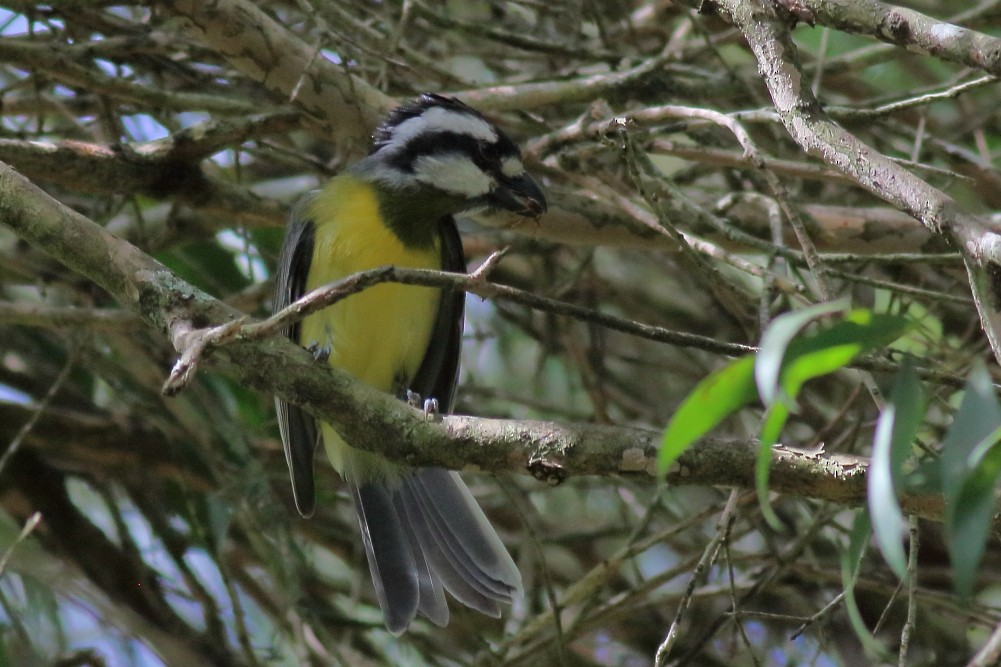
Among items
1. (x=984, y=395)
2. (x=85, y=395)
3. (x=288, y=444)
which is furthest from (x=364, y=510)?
(x=984, y=395)

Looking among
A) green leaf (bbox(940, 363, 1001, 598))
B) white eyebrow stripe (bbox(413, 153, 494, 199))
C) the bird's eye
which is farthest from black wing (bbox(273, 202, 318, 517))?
green leaf (bbox(940, 363, 1001, 598))

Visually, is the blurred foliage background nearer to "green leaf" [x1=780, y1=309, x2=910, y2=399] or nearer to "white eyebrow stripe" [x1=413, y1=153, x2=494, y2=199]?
"white eyebrow stripe" [x1=413, y1=153, x2=494, y2=199]

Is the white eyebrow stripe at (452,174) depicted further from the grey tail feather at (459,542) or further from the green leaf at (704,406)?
the green leaf at (704,406)

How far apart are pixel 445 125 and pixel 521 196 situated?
0.34 metres

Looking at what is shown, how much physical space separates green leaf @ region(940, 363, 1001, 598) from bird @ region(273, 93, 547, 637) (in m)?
1.95

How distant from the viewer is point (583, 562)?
4277 mm

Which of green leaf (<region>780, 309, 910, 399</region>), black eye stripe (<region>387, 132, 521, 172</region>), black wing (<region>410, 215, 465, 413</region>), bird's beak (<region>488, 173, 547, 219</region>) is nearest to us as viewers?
green leaf (<region>780, 309, 910, 399</region>)

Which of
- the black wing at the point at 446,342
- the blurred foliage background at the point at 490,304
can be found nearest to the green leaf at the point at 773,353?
the blurred foliage background at the point at 490,304

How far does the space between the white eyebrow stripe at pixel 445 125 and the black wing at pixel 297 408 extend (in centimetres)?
38

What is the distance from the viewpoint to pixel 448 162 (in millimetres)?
3340

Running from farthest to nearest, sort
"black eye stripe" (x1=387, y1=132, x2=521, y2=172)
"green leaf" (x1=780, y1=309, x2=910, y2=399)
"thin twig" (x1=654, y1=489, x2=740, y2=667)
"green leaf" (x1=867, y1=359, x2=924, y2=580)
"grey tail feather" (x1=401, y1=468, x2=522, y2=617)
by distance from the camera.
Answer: "black eye stripe" (x1=387, y1=132, x2=521, y2=172)
"grey tail feather" (x1=401, y1=468, x2=522, y2=617)
"thin twig" (x1=654, y1=489, x2=740, y2=667)
"green leaf" (x1=780, y1=309, x2=910, y2=399)
"green leaf" (x1=867, y1=359, x2=924, y2=580)

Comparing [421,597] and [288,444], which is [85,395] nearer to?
[288,444]

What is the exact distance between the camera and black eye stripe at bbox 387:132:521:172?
126 inches

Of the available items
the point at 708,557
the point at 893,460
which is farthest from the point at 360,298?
the point at 893,460
